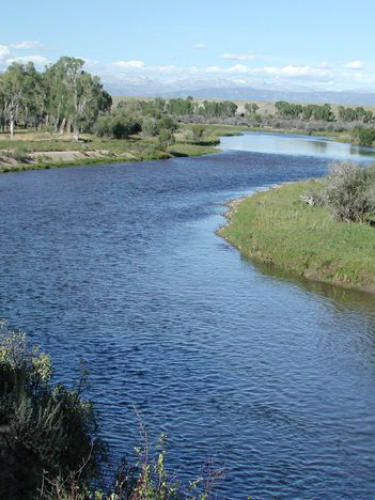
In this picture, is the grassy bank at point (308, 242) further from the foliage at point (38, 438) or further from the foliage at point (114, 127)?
the foliage at point (114, 127)

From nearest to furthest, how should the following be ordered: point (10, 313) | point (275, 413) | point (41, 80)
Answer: point (275, 413)
point (10, 313)
point (41, 80)

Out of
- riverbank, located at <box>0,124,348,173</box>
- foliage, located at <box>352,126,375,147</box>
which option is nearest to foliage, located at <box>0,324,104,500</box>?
riverbank, located at <box>0,124,348,173</box>

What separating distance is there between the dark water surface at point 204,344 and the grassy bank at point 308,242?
4.92 ft

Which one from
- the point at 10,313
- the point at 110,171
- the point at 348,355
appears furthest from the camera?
the point at 110,171

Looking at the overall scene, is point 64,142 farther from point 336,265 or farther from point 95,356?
point 95,356

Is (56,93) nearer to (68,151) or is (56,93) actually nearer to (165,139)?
(165,139)

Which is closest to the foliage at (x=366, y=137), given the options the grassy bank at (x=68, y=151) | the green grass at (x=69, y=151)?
the grassy bank at (x=68, y=151)

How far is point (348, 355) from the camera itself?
86.9ft

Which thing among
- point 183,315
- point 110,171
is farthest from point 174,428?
point 110,171

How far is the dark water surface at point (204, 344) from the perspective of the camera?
61.6 ft

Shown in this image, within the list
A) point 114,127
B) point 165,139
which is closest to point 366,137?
point 165,139

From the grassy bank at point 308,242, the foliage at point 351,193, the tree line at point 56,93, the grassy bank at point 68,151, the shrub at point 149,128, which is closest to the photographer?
the grassy bank at point 308,242

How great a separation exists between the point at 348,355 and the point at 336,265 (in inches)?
474

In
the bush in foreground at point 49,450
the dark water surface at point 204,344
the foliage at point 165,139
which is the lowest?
the dark water surface at point 204,344
